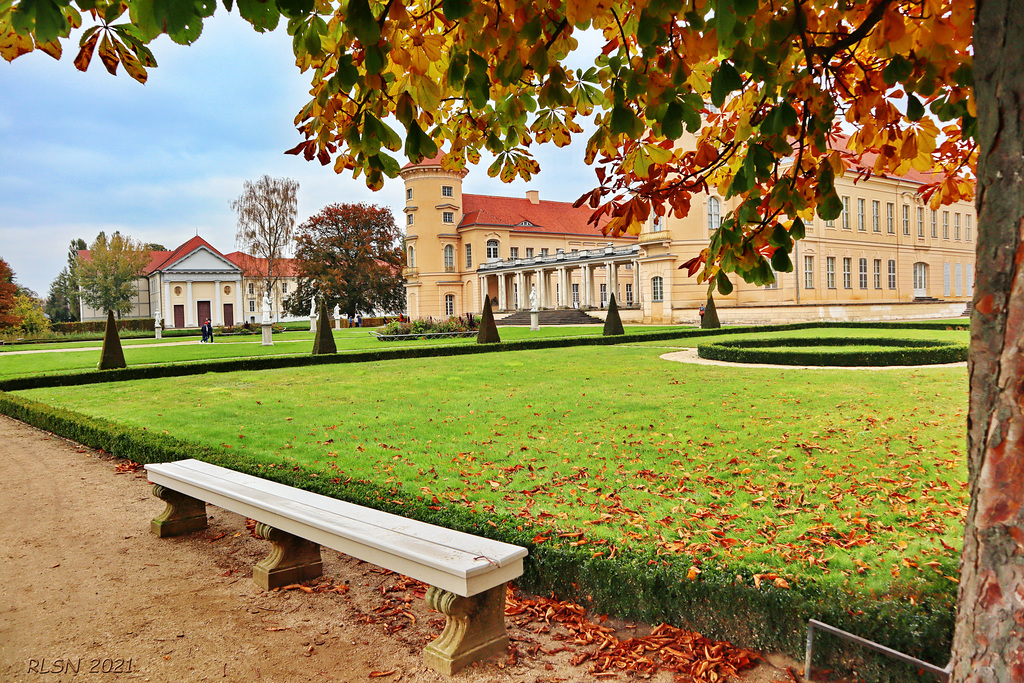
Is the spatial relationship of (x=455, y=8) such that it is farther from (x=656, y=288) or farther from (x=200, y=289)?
(x=200, y=289)

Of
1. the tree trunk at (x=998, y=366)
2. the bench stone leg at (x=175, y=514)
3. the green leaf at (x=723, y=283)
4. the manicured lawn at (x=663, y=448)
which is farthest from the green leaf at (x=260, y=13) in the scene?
the bench stone leg at (x=175, y=514)

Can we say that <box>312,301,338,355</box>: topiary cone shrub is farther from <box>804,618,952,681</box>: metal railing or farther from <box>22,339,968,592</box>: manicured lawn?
<box>804,618,952,681</box>: metal railing

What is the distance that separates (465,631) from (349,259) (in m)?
48.0

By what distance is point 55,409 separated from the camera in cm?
919

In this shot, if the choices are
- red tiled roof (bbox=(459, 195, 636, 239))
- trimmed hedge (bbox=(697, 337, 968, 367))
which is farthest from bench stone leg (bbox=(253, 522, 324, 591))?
red tiled roof (bbox=(459, 195, 636, 239))

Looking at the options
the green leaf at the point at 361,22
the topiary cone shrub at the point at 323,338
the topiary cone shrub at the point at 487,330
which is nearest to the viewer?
the green leaf at the point at 361,22

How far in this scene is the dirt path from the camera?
2850 millimetres

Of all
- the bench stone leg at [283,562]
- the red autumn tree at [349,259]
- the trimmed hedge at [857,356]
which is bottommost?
the bench stone leg at [283,562]

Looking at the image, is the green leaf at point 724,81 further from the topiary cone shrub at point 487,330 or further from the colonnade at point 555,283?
the colonnade at point 555,283

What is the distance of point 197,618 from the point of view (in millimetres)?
3381

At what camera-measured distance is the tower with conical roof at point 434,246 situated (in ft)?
178

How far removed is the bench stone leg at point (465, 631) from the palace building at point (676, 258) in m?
19.7

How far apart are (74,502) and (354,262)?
44161 mm

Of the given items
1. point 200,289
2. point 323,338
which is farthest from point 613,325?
point 200,289
